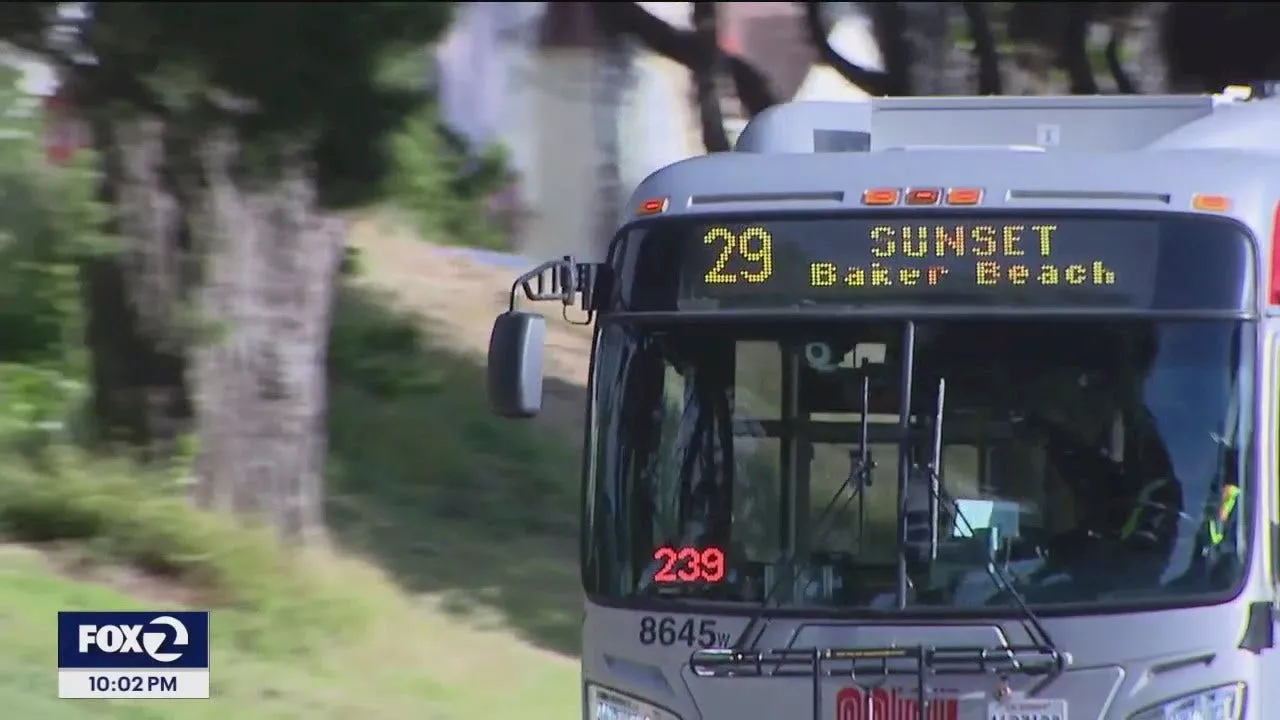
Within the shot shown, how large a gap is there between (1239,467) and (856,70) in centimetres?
1267

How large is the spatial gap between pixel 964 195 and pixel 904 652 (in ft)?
4.98

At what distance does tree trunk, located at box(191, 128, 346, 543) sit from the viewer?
11.1 meters

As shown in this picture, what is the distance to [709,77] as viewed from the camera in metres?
18.4

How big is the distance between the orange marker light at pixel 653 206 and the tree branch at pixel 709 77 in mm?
10709

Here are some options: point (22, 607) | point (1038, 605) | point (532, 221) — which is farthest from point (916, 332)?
point (532, 221)

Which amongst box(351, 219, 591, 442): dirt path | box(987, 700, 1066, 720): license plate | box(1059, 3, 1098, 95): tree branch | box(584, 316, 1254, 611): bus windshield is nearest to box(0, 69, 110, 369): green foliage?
box(584, 316, 1254, 611): bus windshield

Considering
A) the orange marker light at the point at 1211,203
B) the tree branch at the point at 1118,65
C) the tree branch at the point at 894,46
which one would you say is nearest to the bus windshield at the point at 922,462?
the orange marker light at the point at 1211,203

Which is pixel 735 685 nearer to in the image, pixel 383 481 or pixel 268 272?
pixel 268 272

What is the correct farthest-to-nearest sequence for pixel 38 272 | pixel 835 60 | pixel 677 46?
pixel 835 60 → pixel 677 46 → pixel 38 272

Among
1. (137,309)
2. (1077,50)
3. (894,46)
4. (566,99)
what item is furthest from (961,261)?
(566,99)

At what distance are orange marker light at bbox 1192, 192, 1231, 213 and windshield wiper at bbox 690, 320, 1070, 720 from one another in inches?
39.3

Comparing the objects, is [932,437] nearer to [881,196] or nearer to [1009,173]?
[881,196]

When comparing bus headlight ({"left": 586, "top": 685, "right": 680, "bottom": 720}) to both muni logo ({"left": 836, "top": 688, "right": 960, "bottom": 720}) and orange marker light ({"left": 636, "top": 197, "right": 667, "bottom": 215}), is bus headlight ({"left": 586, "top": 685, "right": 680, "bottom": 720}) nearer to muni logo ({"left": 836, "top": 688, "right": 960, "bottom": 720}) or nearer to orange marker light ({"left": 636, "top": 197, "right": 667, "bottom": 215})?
muni logo ({"left": 836, "top": 688, "right": 960, "bottom": 720})

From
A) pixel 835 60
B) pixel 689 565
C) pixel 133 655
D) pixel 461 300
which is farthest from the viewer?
pixel 461 300
